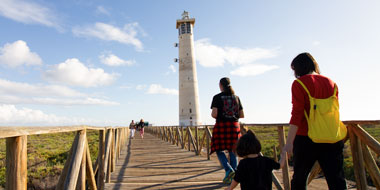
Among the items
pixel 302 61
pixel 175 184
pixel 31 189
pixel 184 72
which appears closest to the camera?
pixel 302 61

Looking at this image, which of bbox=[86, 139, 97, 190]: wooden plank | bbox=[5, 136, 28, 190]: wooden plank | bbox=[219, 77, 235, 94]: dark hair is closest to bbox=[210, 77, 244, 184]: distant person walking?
bbox=[219, 77, 235, 94]: dark hair

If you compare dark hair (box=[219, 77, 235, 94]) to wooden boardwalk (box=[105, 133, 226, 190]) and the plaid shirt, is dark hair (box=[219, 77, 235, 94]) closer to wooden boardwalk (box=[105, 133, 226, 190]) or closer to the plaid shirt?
the plaid shirt

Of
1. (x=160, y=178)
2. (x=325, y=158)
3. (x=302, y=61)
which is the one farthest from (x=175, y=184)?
(x=302, y=61)

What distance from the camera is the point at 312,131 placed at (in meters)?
1.97

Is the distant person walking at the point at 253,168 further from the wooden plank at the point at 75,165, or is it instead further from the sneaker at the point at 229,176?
the sneaker at the point at 229,176

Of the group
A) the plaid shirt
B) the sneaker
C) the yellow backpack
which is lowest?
the sneaker

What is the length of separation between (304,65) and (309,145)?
71cm

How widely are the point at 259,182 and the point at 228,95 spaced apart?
1.76 meters

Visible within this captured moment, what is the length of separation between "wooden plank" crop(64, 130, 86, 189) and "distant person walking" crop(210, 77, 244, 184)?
1.84 m

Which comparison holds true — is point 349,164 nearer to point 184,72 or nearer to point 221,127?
point 221,127

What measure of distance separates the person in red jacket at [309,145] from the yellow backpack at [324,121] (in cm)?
6

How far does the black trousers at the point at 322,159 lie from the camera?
202cm

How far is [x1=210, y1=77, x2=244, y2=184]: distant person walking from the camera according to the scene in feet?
11.8

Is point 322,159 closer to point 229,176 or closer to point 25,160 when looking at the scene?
point 229,176
